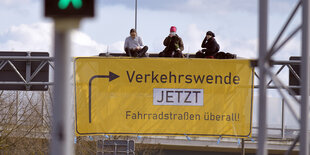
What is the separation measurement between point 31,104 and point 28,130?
1.47 metres

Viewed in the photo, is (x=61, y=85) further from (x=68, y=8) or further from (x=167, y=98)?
(x=167, y=98)

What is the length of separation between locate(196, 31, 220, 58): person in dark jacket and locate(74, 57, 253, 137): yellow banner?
0.98 feet

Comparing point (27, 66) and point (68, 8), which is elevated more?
point (68, 8)

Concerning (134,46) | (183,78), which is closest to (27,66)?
(134,46)

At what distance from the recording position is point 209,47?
49.2ft

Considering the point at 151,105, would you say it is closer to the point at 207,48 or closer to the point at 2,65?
the point at 207,48

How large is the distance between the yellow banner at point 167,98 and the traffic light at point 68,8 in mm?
10652

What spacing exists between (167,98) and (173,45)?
126 centimetres

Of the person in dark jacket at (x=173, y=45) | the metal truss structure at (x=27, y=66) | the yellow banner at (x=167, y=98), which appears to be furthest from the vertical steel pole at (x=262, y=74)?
the metal truss structure at (x=27, y=66)

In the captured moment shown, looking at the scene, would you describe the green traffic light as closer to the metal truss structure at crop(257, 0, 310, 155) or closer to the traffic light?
the traffic light

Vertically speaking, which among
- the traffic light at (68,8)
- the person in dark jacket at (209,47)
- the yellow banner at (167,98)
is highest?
the person in dark jacket at (209,47)

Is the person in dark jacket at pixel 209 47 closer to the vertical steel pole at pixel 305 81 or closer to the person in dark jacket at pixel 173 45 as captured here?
the person in dark jacket at pixel 173 45

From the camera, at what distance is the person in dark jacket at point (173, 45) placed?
570 inches

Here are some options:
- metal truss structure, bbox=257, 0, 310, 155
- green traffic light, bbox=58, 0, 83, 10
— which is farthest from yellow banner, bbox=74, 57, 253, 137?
green traffic light, bbox=58, 0, 83, 10
